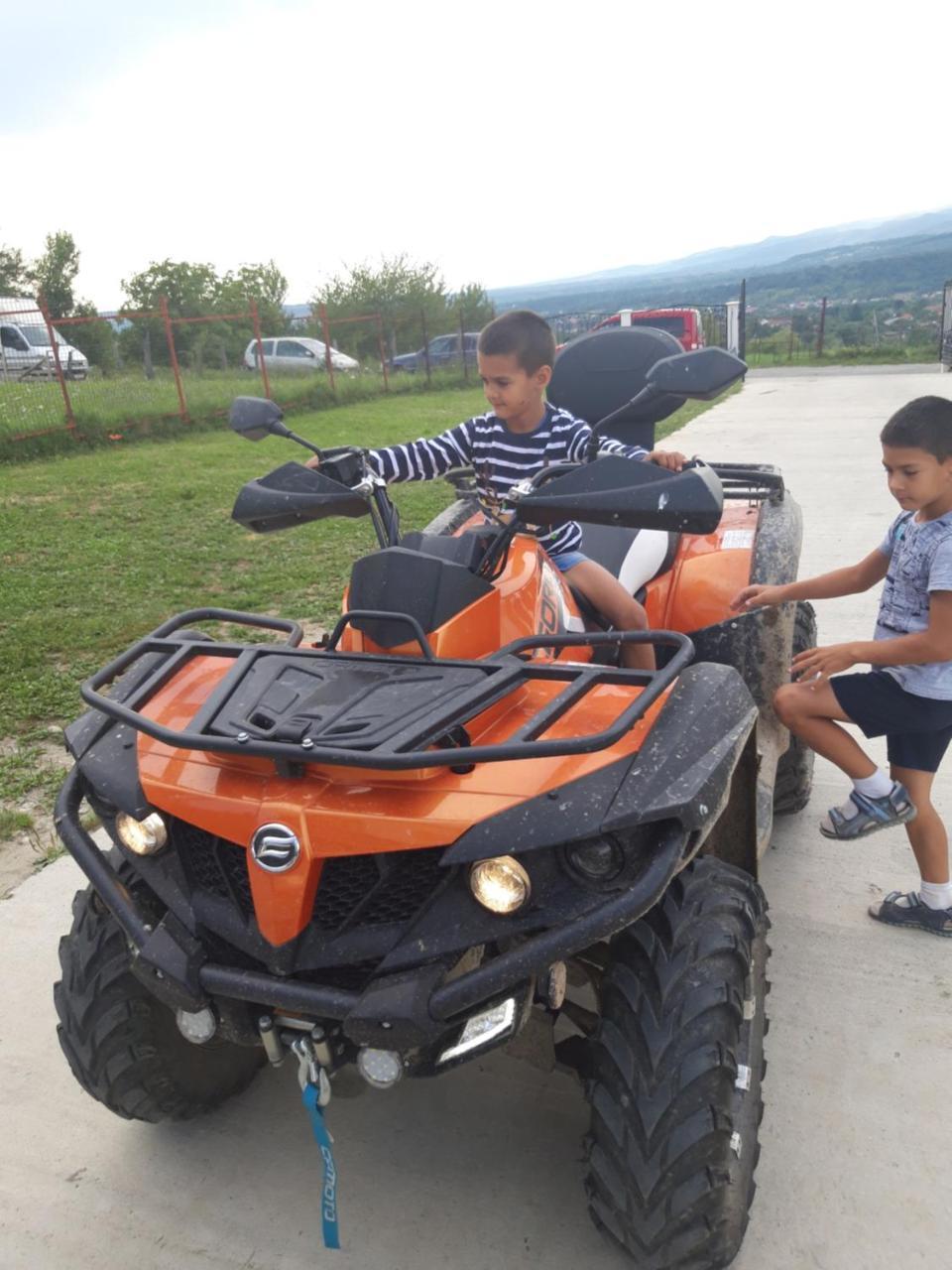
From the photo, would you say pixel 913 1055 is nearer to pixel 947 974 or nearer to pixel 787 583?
pixel 947 974

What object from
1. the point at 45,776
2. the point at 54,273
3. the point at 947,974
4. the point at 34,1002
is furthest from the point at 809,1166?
the point at 54,273

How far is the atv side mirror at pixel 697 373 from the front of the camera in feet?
6.96

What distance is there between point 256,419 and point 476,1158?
5.81 feet

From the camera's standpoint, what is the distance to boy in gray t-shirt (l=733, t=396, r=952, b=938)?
2.69 meters

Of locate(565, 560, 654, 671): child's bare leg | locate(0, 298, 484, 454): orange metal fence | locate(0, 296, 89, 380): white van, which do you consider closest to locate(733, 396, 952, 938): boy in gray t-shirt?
locate(565, 560, 654, 671): child's bare leg

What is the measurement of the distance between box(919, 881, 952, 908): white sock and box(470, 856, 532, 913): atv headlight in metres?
1.85

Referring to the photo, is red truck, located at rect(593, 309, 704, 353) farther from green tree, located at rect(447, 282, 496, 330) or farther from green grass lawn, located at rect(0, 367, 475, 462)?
green tree, located at rect(447, 282, 496, 330)

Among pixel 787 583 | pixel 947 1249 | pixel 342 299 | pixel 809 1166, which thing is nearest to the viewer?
pixel 947 1249

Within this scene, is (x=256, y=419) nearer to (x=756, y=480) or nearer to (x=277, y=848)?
(x=277, y=848)

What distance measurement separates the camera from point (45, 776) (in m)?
4.12

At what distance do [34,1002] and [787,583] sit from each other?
101 inches

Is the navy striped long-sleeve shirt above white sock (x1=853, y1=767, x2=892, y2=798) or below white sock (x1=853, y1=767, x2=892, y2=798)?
above

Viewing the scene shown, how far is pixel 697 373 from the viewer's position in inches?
83.7

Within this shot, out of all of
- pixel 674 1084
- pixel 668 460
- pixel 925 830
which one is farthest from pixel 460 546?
pixel 925 830
